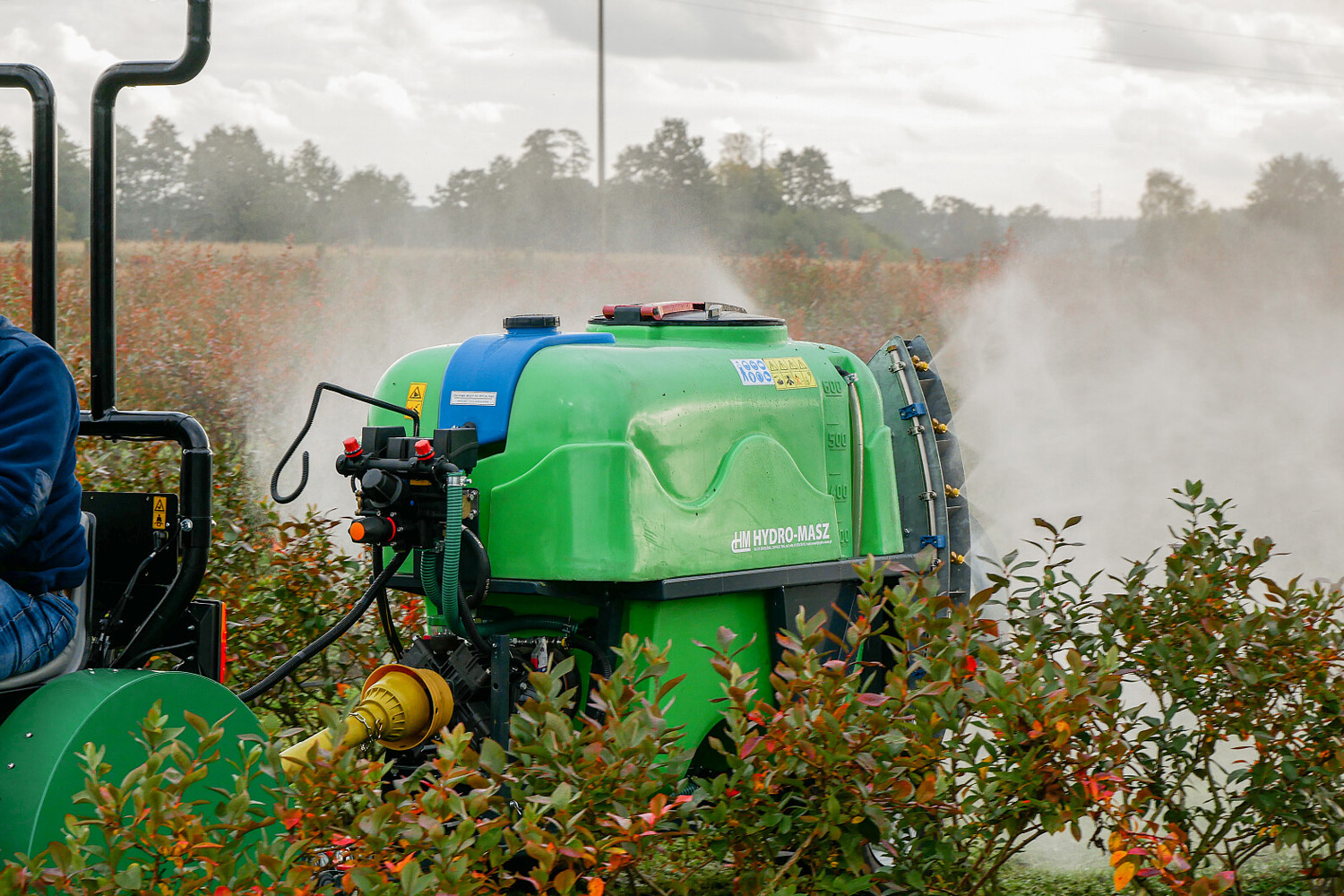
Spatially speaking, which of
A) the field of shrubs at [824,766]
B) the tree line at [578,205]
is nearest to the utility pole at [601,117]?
the tree line at [578,205]

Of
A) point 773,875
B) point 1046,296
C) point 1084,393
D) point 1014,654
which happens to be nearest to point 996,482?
point 1084,393

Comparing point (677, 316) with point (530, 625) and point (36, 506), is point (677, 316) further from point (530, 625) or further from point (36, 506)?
point (36, 506)

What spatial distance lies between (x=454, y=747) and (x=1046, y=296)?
13.8 m

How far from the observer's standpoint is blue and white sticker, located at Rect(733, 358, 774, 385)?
4047 millimetres

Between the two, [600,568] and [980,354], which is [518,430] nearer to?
[600,568]

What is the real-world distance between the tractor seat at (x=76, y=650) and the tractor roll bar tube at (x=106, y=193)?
36 centimetres

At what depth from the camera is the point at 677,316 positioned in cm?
427

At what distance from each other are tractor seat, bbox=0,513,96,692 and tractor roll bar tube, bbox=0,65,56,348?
55 centimetres

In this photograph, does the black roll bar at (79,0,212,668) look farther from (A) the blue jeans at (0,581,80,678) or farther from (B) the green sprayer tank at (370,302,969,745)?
(B) the green sprayer tank at (370,302,969,745)

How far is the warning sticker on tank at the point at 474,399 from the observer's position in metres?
3.75

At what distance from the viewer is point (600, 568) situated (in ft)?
11.6

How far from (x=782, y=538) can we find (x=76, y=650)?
1921 mm

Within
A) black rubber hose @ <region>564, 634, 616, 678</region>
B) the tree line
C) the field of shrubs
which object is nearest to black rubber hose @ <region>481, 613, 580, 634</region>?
black rubber hose @ <region>564, 634, 616, 678</region>

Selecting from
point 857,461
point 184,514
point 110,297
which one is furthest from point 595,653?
point 110,297
